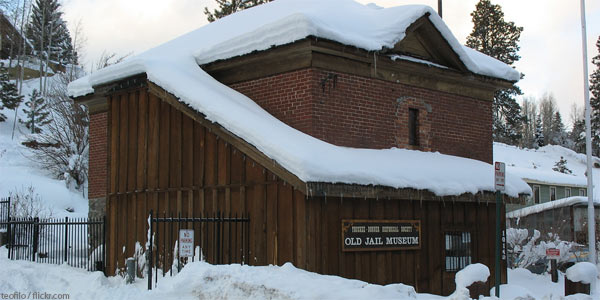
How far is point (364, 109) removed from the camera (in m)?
13.8

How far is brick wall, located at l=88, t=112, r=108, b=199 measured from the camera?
66.0 feet

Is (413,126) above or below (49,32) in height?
below

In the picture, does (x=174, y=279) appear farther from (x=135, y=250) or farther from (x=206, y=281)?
(x=135, y=250)

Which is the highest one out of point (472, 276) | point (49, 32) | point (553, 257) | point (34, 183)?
point (49, 32)

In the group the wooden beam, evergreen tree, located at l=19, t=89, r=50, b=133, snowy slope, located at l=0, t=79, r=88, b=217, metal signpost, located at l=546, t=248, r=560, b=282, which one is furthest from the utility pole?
evergreen tree, located at l=19, t=89, r=50, b=133

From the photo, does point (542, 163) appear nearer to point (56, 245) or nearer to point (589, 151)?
point (589, 151)

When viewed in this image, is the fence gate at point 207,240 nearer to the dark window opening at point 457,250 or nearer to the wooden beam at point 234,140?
the wooden beam at point 234,140

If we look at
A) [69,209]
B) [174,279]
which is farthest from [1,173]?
[174,279]

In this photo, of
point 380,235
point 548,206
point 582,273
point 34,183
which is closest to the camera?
point 582,273

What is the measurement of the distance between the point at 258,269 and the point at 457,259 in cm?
584

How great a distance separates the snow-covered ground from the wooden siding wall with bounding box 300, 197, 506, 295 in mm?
1301

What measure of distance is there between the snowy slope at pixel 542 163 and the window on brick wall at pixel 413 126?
1730 centimetres

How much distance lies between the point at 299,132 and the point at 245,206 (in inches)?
70.1

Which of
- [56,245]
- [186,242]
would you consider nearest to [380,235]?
[186,242]
